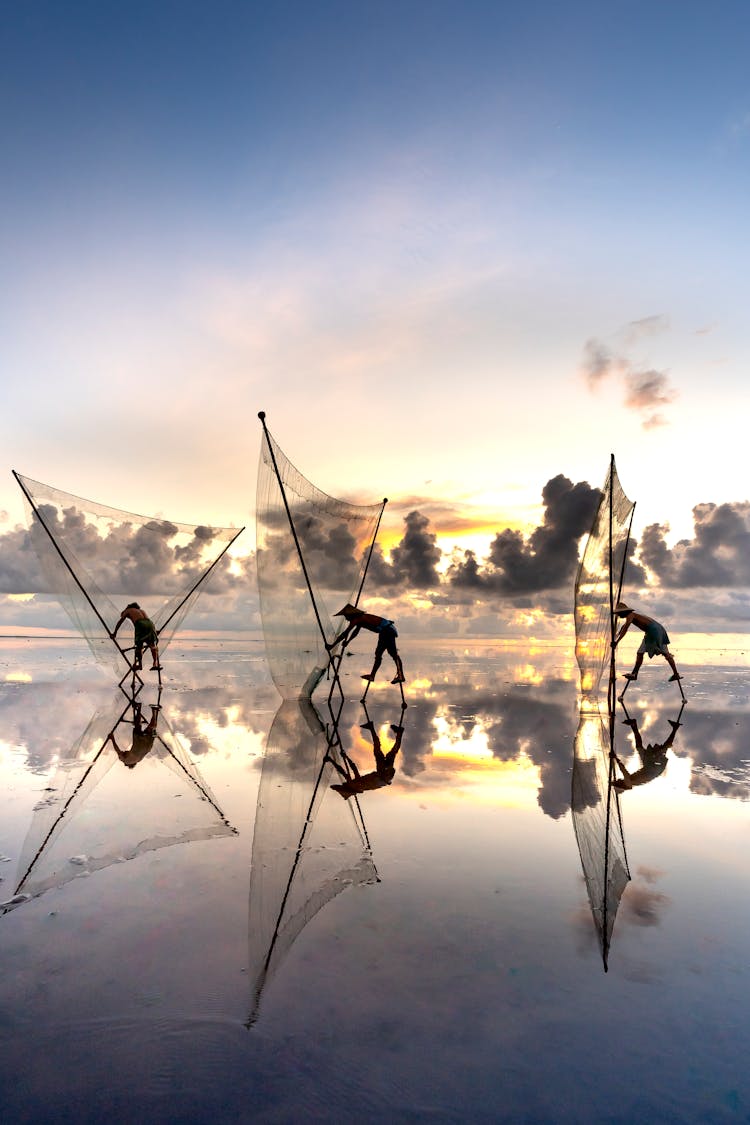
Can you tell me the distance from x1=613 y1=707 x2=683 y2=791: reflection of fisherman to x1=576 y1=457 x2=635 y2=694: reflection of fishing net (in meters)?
2.21

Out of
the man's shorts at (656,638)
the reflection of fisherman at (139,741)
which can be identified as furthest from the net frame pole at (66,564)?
the man's shorts at (656,638)

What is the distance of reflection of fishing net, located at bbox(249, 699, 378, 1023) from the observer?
13.3 feet

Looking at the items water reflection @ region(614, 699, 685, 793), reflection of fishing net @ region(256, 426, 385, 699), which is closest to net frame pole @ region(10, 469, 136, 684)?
reflection of fishing net @ region(256, 426, 385, 699)

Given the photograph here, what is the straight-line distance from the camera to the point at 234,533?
791 inches

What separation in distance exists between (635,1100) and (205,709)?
12796mm

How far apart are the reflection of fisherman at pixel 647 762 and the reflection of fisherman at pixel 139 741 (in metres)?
6.31

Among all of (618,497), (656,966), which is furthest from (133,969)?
(618,497)

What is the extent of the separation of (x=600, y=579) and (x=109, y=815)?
11.4 meters

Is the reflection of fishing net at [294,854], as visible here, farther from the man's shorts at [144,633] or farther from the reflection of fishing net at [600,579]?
the man's shorts at [144,633]

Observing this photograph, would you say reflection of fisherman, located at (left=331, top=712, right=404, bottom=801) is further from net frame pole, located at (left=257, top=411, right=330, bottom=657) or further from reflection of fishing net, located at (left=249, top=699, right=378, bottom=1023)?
net frame pole, located at (left=257, top=411, right=330, bottom=657)

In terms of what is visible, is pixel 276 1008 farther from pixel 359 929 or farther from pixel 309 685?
pixel 309 685

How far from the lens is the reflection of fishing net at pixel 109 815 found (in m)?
5.39

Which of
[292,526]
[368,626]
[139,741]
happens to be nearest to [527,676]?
[368,626]

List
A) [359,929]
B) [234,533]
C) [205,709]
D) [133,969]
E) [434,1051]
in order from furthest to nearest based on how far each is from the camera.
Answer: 1. [234,533]
2. [205,709]
3. [359,929]
4. [133,969]
5. [434,1051]
